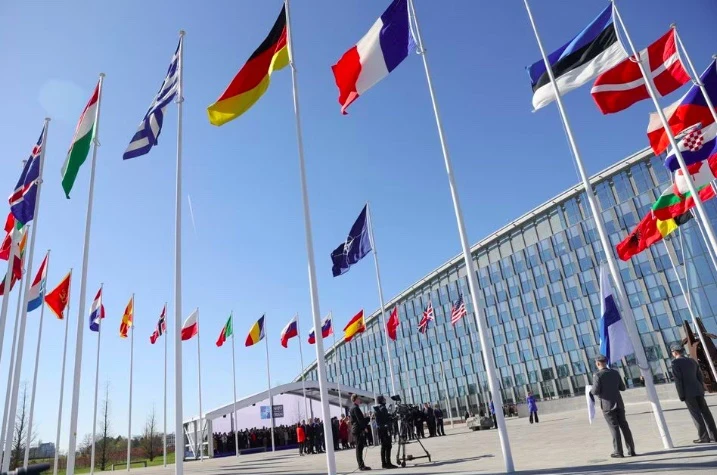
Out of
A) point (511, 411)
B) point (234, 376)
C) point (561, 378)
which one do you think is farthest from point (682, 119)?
point (561, 378)

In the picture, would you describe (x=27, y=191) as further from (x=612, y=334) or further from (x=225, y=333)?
(x=225, y=333)

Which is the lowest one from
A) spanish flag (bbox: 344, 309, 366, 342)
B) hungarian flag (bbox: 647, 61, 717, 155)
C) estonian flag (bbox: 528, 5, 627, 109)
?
spanish flag (bbox: 344, 309, 366, 342)

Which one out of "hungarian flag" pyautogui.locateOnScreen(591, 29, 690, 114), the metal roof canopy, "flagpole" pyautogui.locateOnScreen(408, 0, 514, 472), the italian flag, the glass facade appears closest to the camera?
"flagpole" pyautogui.locateOnScreen(408, 0, 514, 472)

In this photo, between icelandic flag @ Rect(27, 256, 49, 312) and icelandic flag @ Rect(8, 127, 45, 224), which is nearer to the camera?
icelandic flag @ Rect(8, 127, 45, 224)

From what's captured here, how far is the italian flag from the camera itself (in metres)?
13.3

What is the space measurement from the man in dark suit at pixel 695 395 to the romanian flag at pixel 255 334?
2684 centimetres

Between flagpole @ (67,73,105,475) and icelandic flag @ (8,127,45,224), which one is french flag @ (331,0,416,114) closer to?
flagpole @ (67,73,105,475)

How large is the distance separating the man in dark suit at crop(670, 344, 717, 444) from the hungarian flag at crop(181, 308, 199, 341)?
84.2 ft

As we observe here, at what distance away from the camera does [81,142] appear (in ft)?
45.2

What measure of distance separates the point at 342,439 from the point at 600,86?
2447 cm

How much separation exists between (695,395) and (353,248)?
12.5 metres

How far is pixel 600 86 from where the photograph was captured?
11.3 meters

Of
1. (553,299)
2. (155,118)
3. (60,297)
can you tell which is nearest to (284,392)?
(60,297)

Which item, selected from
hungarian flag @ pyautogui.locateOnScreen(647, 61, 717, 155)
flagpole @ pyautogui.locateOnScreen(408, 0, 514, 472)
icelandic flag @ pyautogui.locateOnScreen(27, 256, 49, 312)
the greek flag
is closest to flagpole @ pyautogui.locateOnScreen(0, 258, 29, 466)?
icelandic flag @ pyautogui.locateOnScreen(27, 256, 49, 312)
